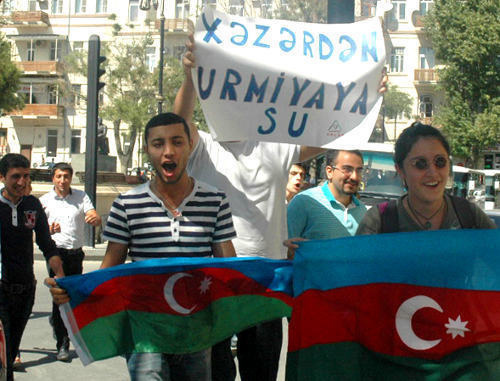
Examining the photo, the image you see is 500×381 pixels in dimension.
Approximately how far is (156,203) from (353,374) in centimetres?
115

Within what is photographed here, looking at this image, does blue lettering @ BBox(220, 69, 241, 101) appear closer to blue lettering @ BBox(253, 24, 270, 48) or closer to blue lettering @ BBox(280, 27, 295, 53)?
blue lettering @ BBox(253, 24, 270, 48)

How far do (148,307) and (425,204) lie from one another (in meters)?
1.29

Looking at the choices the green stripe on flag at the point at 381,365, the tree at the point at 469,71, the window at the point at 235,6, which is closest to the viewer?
the green stripe on flag at the point at 381,365

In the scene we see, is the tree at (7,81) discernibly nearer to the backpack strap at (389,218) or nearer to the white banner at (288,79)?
the white banner at (288,79)

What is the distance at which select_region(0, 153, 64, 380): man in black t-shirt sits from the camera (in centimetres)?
609

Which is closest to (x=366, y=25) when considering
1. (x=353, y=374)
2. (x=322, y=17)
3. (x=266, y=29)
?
(x=266, y=29)

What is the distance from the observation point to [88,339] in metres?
3.65

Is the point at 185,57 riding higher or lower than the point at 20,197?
higher

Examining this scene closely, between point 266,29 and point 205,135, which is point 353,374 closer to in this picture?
point 205,135

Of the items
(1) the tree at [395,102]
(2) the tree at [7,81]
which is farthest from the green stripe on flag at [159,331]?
(1) the tree at [395,102]

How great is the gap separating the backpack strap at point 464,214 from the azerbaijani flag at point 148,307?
3.31 feet

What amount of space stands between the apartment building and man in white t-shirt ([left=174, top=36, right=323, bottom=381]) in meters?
55.8

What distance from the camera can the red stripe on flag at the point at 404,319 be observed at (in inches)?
131

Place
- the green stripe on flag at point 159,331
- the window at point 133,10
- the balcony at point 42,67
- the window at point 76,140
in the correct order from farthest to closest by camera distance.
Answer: the window at point 76,140 → the balcony at point 42,67 → the window at point 133,10 → the green stripe on flag at point 159,331
